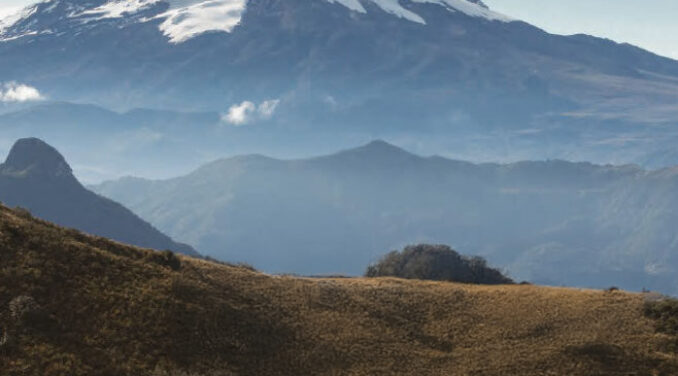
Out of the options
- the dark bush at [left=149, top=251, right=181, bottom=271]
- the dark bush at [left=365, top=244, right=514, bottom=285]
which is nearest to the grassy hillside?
the dark bush at [left=149, top=251, right=181, bottom=271]

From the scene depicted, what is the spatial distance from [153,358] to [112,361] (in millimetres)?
2639

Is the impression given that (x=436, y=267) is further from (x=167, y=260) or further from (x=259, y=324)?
(x=259, y=324)

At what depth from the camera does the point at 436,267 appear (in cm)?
10812

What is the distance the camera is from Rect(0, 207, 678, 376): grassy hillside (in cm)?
4894

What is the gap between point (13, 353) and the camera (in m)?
45.7

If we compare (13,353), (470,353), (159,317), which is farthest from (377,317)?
(13,353)

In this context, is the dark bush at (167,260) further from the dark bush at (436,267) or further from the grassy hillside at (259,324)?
the dark bush at (436,267)

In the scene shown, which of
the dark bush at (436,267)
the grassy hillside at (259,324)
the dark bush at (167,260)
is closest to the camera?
the grassy hillside at (259,324)

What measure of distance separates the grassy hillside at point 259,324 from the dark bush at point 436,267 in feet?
106

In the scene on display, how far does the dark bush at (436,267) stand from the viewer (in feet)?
344

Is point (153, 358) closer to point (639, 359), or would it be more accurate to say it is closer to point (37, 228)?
point (37, 228)

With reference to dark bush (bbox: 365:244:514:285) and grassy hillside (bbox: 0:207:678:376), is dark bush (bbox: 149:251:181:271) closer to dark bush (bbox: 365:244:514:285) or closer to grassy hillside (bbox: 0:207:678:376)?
grassy hillside (bbox: 0:207:678:376)

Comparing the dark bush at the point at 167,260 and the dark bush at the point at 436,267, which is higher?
the dark bush at the point at 167,260

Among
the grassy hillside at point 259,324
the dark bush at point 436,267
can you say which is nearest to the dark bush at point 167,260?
the grassy hillside at point 259,324
